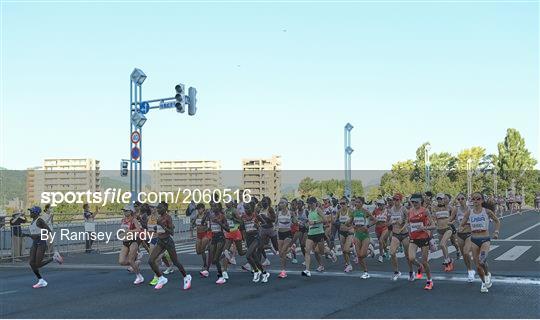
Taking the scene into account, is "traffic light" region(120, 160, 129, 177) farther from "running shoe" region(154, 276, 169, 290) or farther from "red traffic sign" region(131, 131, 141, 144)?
"running shoe" region(154, 276, 169, 290)

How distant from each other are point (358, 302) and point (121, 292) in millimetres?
5069

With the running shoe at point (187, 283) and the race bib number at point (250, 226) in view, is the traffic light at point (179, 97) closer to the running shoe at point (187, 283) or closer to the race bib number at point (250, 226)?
the race bib number at point (250, 226)

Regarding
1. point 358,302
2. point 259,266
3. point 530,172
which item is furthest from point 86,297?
point 530,172

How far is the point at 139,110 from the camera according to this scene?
87.9ft

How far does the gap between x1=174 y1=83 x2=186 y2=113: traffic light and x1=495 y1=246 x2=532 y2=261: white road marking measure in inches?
524

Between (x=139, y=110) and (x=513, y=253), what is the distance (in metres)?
16.3

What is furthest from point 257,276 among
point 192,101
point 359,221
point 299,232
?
point 192,101

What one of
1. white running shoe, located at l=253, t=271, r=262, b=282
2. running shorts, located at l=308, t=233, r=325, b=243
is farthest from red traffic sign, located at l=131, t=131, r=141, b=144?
white running shoe, located at l=253, t=271, r=262, b=282

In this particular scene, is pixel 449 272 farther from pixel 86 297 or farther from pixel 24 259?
pixel 24 259

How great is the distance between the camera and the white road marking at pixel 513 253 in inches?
731

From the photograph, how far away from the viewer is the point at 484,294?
37.8 ft

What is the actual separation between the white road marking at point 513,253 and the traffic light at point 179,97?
43.6 feet

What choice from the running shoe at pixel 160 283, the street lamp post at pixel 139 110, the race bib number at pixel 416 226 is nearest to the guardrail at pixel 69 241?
the street lamp post at pixel 139 110

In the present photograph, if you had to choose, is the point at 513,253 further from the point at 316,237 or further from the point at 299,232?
the point at 316,237
